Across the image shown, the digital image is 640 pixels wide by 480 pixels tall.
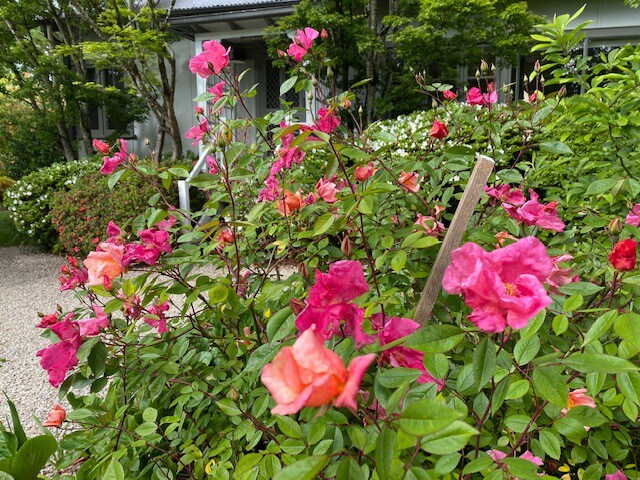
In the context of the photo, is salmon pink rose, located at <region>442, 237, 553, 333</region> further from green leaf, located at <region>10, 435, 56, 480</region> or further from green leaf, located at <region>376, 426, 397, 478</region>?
green leaf, located at <region>10, 435, 56, 480</region>

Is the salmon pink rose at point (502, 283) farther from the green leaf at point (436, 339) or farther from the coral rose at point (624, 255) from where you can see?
the coral rose at point (624, 255)

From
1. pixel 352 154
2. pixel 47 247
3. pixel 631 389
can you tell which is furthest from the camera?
pixel 47 247

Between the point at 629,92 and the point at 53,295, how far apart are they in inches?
203

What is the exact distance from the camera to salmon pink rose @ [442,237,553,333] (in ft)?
1.82

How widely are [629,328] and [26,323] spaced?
4634 millimetres

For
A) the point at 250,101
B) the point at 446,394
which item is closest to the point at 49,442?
the point at 446,394

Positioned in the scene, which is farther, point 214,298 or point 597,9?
point 597,9

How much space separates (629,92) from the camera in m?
1.67

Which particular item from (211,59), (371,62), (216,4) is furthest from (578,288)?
(216,4)

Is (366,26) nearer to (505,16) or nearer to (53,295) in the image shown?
(505,16)

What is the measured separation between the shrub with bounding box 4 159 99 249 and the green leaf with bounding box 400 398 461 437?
7365mm

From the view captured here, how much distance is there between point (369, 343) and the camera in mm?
732

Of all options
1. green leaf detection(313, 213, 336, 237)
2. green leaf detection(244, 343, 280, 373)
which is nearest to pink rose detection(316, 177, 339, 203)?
green leaf detection(313, 213, 336, 237)

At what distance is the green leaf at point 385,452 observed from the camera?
48 centimetres
